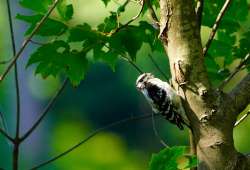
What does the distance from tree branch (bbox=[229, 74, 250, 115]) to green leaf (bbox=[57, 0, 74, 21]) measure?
439 millimetres

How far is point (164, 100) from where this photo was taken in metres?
2.39

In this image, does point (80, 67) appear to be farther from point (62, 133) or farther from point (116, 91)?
point (116, 91)

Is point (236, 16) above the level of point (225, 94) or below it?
above

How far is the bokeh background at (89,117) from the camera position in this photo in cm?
1416

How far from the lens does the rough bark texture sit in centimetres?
154

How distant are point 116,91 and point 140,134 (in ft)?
4.09

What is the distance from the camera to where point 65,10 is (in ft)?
5.93

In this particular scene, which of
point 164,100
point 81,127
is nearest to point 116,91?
point 81,127

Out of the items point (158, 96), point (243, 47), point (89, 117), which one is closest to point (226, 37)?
point (243, 47)

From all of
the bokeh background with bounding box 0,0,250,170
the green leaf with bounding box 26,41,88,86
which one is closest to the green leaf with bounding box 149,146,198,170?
the green leaf with bounding box 26,41,88,86

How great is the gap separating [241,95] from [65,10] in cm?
48

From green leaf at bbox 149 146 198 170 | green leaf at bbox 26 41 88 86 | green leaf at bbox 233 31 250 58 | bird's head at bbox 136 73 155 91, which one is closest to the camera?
green leaf at bbox 149 146 198 170

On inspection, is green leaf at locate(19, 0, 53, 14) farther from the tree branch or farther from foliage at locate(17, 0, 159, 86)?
the tree branch

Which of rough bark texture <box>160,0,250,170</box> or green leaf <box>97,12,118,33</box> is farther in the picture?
green leaf <box>97,12,118,33</box>
